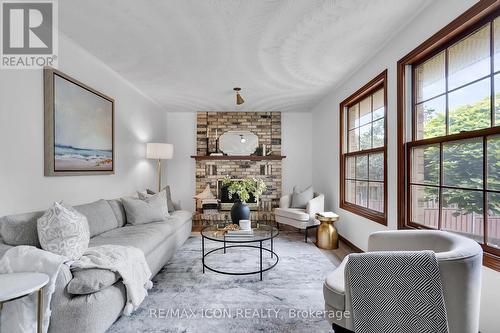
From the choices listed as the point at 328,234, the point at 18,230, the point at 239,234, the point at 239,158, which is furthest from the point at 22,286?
the point at 239,158

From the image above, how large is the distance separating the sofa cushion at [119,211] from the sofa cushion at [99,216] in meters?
0.08

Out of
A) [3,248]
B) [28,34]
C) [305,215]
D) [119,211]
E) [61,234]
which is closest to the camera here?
[3,248]

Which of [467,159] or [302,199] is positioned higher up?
[467,159]

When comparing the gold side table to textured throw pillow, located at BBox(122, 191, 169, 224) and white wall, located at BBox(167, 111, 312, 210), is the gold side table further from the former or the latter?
textured throw pillow, located at BBox(122, 191, 169, 224)

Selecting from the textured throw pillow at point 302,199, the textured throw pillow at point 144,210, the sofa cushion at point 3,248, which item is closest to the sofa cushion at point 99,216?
the textured throw pillow at point 144,210

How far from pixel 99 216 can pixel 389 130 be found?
3.26 meters

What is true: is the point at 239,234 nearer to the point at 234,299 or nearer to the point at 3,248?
the point at 234,299

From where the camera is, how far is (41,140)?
7.30ft

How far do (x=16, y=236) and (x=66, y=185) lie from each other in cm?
83

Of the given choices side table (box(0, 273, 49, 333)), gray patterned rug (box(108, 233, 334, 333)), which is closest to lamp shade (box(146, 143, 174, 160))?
gray patterned rug (box(108, 233, 334, 333))

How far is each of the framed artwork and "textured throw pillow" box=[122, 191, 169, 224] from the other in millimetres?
551

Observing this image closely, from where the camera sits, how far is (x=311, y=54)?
9.14ft

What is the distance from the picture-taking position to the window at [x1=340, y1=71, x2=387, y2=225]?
2916 millimetres

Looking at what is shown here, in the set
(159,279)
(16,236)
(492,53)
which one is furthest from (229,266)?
(492,53)
